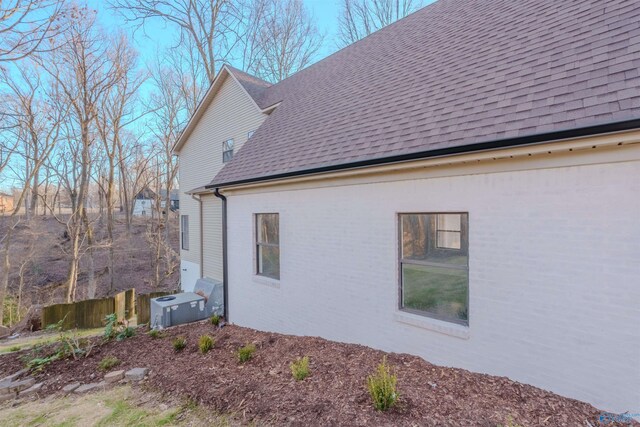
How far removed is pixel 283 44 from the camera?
2127 cm

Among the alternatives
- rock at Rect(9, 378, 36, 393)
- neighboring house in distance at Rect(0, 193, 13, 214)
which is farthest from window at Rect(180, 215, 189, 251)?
rock at Rect(9, 378, 36, 393)

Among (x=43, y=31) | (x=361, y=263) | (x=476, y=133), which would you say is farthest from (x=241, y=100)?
(x=476, y=133)

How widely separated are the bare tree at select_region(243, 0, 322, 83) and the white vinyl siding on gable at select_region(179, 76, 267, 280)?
26.8ft

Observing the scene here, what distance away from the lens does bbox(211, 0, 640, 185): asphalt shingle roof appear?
146 inches

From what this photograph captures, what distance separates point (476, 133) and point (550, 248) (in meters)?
1.52

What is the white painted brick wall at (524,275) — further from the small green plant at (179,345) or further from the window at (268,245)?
the small green plant at (179,345)

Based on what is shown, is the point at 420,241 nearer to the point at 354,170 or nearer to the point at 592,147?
the point at 354,170

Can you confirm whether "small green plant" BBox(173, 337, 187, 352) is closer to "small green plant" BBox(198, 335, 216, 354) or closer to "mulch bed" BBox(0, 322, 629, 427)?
"mulch bed" BBox(0, 322, 629, 427)

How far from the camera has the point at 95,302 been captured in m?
11.4

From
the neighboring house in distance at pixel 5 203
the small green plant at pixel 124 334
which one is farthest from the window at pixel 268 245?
the neighboring house in distance at pixel 5 203

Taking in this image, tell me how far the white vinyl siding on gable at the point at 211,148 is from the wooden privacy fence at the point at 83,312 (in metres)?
3.09

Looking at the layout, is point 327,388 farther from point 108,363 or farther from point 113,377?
point 108,363

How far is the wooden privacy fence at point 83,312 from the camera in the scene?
10.8 m

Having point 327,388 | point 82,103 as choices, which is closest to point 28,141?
point 82,103
